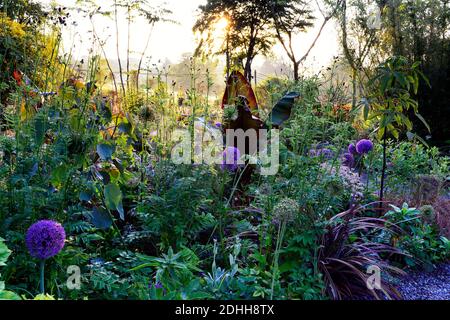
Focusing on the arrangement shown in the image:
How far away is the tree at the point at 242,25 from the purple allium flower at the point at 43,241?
47.4ft

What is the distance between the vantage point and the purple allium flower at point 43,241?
1.61 meters

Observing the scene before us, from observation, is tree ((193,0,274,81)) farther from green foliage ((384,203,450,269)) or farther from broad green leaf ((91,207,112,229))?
broad green leaf ((91,207,112,229))

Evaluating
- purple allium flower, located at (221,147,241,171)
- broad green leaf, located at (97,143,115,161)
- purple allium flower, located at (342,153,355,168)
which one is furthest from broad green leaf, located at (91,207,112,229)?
→ purple allium flower, located at (342,153,355,168)

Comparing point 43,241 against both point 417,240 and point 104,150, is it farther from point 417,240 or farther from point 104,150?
point 417,240

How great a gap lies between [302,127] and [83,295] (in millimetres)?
1583

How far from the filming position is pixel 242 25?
634 inches

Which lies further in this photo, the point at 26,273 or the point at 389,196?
the point at 389,196

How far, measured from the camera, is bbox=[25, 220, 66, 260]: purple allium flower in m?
1.61

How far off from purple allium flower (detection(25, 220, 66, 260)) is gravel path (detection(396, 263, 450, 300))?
175cm

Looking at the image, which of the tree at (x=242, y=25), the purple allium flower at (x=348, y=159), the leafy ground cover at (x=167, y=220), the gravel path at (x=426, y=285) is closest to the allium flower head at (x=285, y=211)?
the leafy ground cover at (x=167, y=220)
